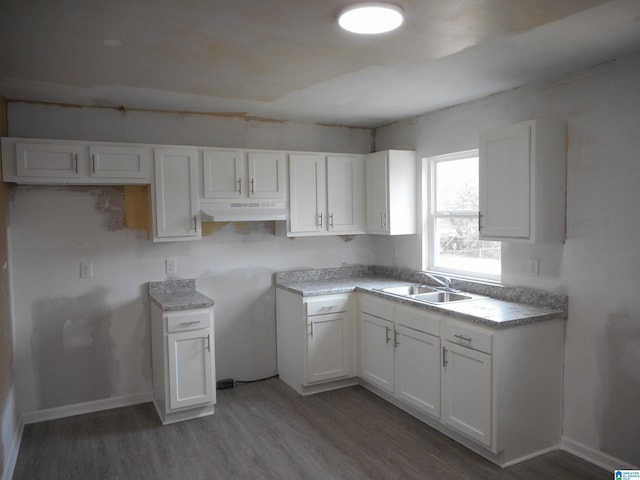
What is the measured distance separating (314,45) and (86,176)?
207cm

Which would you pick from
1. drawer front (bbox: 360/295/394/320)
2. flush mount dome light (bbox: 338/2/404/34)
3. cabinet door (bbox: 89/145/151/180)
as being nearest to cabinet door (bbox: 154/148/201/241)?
cabinet door (bbox: 89/145/151/180)

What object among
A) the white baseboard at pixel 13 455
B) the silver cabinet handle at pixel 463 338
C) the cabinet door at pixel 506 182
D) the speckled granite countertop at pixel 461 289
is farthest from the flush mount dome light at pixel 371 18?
the white baseboard at pixel 13 455

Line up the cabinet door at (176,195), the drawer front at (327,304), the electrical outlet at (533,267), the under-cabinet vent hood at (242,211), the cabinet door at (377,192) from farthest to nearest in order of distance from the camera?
the cabinet door at (377,192)
the drawer front at (327,304)
the under-cabinet vent hood at (242,211)
the cabinet door at (176,195)
the electrical outlet at (533,267)

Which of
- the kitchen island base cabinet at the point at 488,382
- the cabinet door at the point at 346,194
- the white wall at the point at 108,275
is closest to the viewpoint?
the kitchen island base cabinet at the point at 488,382

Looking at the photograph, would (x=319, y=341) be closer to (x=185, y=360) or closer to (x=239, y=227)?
(x=185, y=360)

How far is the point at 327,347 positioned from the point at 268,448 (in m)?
1.13

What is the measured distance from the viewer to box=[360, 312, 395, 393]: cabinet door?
3.85 metres

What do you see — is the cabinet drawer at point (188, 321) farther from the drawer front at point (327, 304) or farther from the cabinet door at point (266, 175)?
the cabinet door at point (266, 175)

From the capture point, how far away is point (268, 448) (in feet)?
10.6

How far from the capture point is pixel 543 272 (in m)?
3.29

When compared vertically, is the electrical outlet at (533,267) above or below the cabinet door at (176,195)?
below

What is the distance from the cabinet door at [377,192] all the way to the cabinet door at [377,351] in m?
0.87

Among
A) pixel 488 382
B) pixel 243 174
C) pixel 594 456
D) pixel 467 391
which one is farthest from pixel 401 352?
pixel 243 174

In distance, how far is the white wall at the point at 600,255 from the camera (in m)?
2.79
